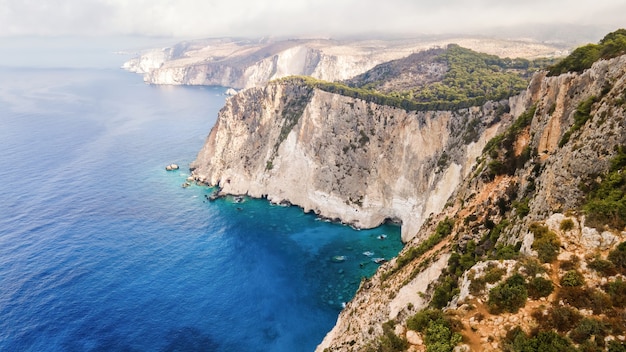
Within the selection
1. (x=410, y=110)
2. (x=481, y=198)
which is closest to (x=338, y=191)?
(x=410, y=110)

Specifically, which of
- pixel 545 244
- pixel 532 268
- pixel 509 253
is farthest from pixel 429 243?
pixel 532 268

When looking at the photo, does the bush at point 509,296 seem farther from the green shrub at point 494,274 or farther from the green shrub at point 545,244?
the green shrub at point 545,244

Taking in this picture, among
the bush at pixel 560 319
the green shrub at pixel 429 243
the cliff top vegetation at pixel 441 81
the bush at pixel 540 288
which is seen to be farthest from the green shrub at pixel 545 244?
the cliff top vegetation at pixel 441 81

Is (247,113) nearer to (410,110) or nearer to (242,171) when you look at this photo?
(242,171)

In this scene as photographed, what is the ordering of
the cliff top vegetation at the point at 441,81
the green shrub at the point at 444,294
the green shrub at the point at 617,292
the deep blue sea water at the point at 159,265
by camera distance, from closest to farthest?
1. the green shrub at the point at 617,292
2. the green shrub at the point at 444,294
3. the deep blue sea water at the point at 159,265
4. the cliff top vegetation at the point at 441,81

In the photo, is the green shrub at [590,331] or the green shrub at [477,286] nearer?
the green shrub at [590,331]

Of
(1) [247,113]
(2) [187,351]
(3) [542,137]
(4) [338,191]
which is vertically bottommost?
(2) [187,351]

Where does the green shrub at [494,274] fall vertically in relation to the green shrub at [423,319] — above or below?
above
